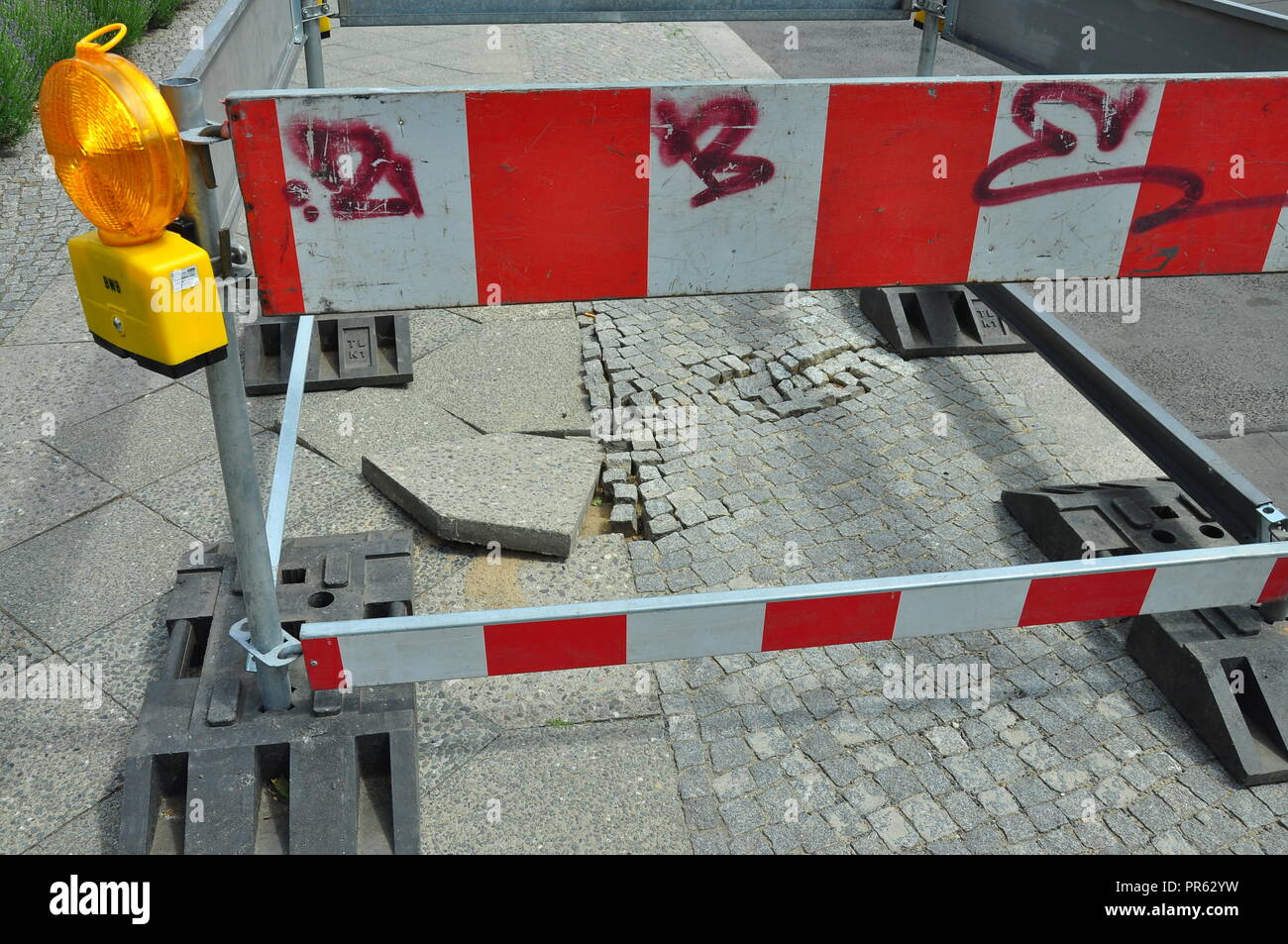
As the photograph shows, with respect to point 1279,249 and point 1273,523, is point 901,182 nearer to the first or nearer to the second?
point 1279,249

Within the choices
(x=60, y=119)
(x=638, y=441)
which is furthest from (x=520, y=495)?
(x=60, y=119)

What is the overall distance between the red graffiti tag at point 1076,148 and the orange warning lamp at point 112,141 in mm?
1842

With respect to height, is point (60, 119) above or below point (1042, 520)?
above

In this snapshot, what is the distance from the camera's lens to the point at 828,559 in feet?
13.5

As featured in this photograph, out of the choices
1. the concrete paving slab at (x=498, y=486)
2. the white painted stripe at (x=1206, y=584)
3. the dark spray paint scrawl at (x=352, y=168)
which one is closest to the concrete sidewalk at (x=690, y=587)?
the concrete paving slab at (x=498, y=486)

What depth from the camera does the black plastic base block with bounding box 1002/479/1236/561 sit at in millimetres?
3842

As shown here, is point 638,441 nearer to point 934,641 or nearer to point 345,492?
point 345,492

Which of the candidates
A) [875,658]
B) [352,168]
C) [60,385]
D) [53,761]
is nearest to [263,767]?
[53,761]

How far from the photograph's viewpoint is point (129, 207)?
208 cm

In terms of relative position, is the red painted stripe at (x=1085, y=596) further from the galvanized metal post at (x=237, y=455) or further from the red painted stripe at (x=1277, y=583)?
the galvanized metal post at (x=237, y=455)

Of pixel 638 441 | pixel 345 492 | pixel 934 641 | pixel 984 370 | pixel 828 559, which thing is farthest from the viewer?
pixel 984 370

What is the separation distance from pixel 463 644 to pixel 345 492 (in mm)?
1830

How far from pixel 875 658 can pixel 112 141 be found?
2.73 m
